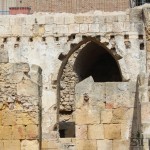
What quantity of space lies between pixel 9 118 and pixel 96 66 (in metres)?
12.3

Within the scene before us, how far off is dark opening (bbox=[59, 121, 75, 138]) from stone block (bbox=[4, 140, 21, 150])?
802 cm

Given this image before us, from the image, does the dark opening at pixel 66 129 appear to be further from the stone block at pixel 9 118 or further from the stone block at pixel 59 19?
the stone block at pixel 9 118

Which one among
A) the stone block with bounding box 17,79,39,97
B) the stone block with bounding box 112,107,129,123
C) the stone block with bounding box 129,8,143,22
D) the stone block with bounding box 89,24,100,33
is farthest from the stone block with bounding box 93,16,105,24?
the stone block with bounding box 17,79,39,97

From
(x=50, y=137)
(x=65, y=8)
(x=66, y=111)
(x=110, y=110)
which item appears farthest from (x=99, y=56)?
(x=110, y=110)

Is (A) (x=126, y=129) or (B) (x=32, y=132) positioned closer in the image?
(B) (x=32, y=132)

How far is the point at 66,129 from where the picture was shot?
20.1 m

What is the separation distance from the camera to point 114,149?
11.7m

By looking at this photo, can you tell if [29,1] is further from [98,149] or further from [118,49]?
[98,149]

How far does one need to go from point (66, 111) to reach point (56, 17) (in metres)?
4.57

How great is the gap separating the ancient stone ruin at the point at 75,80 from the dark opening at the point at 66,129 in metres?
0.03

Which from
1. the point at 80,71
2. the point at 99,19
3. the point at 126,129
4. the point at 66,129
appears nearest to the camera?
the point at 126,129

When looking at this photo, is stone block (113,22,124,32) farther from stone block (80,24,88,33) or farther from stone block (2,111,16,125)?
stone block (2,111,16,125)

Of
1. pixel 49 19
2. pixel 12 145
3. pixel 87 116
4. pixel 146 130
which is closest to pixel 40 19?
pixel 49 19

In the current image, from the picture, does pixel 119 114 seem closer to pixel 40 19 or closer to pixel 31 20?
pixel 40 19
